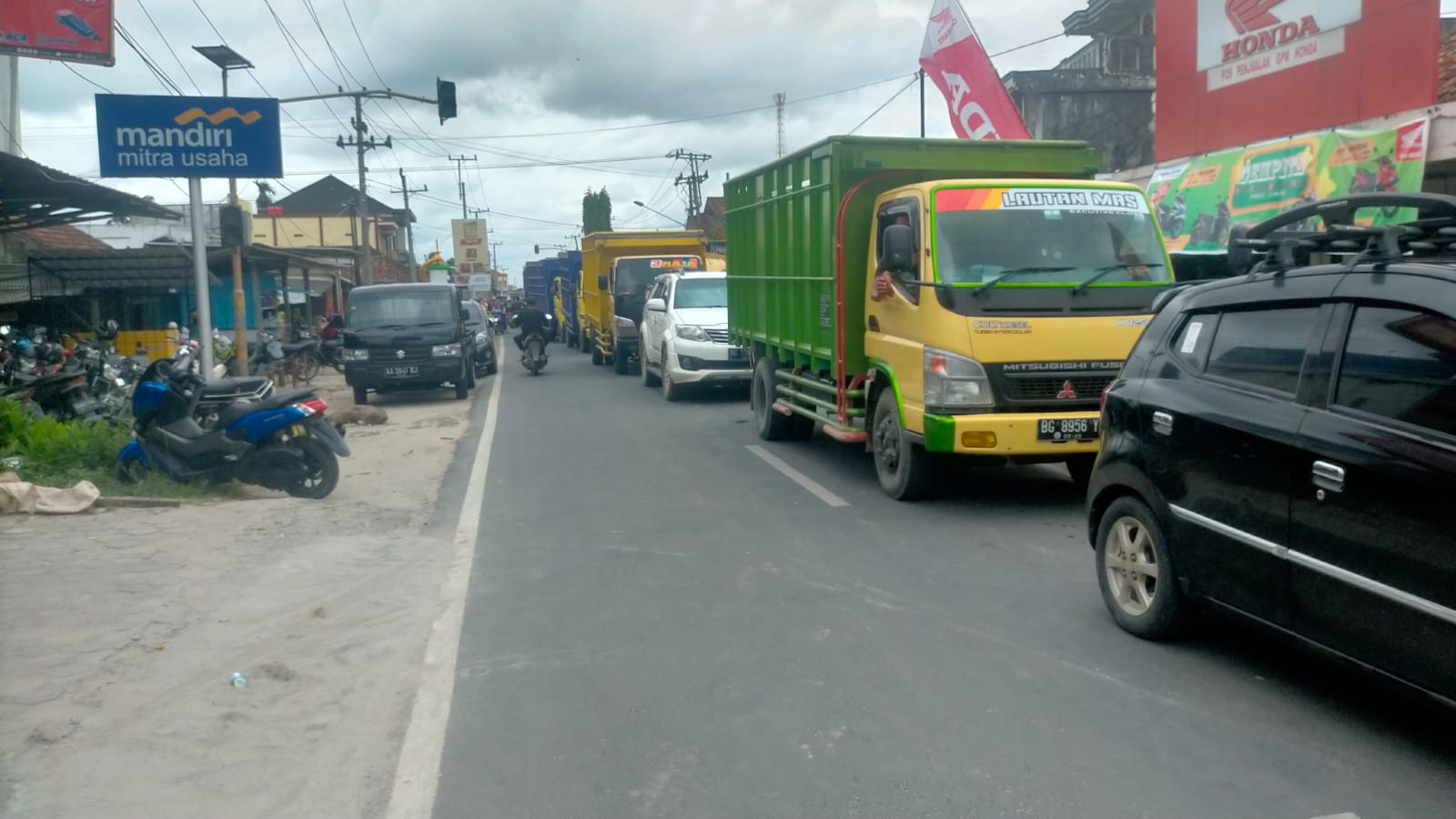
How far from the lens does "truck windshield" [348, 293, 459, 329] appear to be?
65.0 feet

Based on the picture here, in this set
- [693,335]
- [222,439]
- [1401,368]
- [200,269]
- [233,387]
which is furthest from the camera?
[693,335]

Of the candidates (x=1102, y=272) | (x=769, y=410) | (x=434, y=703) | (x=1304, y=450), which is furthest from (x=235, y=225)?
(x=1304, y=450)

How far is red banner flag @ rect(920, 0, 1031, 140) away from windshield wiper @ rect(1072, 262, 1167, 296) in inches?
355

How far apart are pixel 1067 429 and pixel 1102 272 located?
1321 millimetres

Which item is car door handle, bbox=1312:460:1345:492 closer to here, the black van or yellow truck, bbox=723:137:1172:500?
yellow truck, bbox=723:137:1172:500

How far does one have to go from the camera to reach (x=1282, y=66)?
1422cm

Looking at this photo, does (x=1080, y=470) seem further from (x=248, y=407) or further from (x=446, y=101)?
(x=446, y=101)

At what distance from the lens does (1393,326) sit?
432 centimetres

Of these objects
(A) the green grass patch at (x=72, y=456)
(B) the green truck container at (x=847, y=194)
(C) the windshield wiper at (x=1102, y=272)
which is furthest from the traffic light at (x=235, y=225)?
(C) the windshield wiper at (x=1102, y=272)

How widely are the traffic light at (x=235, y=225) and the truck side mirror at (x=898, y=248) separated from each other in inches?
291

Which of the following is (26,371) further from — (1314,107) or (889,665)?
(1314,107)

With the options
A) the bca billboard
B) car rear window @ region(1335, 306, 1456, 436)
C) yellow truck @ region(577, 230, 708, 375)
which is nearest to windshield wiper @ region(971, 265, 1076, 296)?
car rear window @ region(1335, 306, 1456, 436)

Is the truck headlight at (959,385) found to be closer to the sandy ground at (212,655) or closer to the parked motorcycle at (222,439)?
the sandy ground at (212,655)

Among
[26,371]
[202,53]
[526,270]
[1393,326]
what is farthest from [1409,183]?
[526,270]
